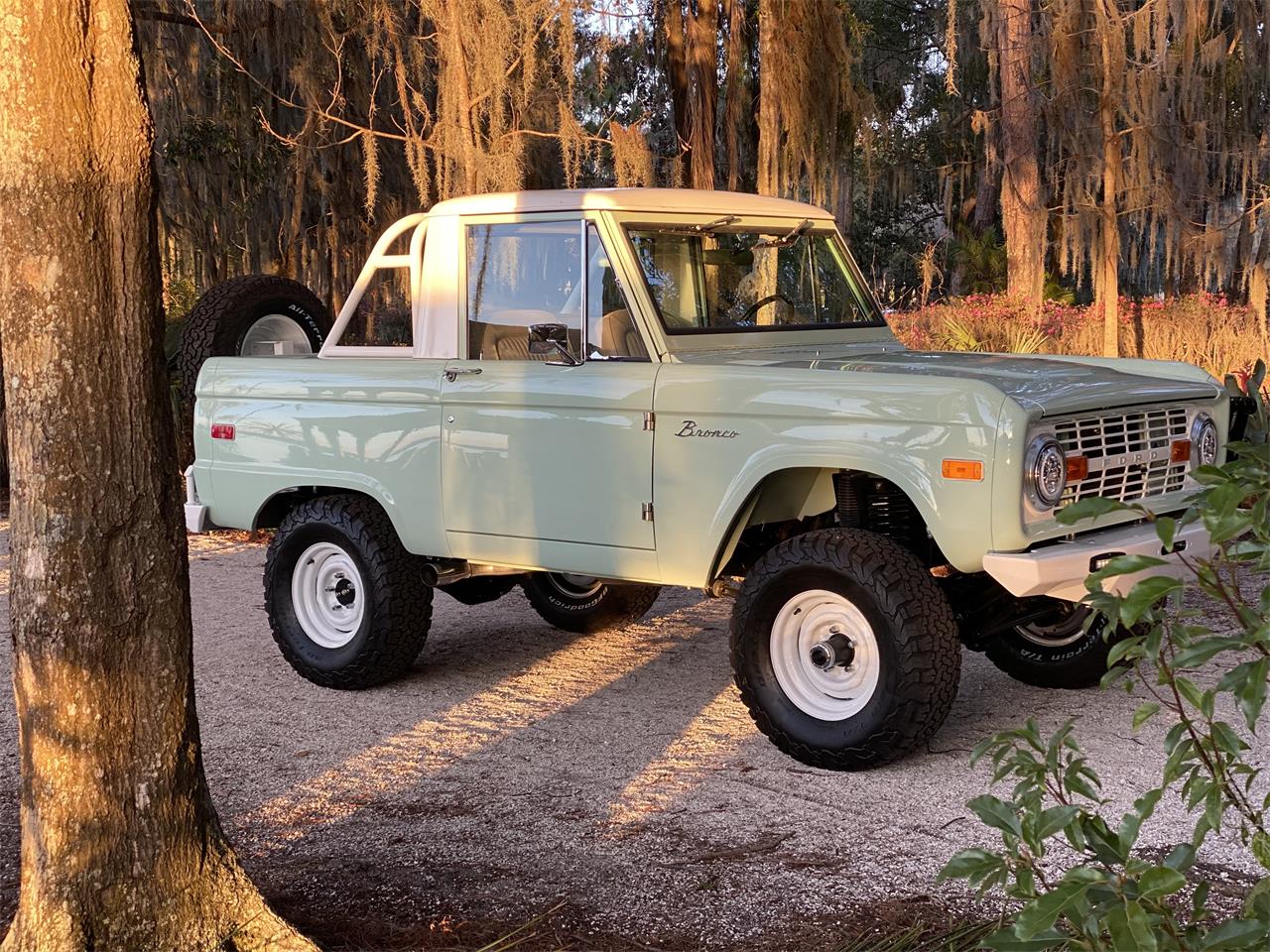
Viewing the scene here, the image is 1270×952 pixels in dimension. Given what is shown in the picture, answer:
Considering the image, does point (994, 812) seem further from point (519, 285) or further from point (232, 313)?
point (232, 313)

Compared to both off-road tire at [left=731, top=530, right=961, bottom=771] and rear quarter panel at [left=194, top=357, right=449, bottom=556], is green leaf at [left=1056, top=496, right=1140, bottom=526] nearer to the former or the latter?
off-road tire at [left=731, top=530, right=961, bottom=771]

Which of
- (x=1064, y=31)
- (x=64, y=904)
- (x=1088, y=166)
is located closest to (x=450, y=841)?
(x=64, y=904)

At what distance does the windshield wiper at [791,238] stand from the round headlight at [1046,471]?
2.02 meters

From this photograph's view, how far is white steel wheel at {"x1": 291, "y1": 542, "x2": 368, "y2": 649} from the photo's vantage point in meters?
6.80

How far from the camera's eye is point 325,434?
6594mm

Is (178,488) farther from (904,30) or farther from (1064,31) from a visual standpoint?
(904,30)

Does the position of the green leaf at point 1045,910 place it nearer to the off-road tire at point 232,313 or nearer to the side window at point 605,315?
the side window at point 605,315

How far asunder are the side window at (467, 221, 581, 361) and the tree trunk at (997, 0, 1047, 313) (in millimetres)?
11227

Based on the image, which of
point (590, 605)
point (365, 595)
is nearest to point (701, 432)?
point (365, 595)

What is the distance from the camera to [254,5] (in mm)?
13578

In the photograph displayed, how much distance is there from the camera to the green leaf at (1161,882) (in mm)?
1975

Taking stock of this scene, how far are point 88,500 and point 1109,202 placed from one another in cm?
1499

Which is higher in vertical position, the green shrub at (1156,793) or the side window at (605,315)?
the side window at (605,315)

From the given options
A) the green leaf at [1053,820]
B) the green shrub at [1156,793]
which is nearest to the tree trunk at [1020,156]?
the green shrub at [1156,793]
